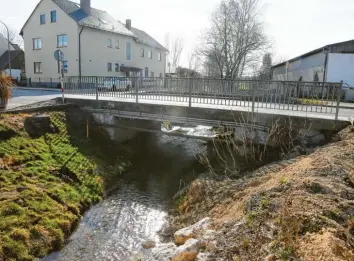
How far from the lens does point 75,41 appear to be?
29984mm

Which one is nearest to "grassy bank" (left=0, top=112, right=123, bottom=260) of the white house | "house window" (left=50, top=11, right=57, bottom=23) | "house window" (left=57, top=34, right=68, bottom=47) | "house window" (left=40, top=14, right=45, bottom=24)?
the white house

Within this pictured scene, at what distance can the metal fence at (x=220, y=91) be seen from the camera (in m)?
9.59

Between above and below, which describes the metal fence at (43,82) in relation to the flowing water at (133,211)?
above

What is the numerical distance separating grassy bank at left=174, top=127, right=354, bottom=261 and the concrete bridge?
2.44 metres

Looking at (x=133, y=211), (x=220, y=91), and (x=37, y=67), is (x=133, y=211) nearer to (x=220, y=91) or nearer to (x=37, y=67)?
(x=220, y=91)

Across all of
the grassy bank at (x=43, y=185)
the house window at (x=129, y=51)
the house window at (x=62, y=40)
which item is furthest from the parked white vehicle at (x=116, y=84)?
the house window at (x=129, y=51)

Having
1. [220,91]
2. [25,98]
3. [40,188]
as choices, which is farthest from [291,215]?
[25,98]

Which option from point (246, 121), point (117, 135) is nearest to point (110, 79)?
point (117, 135)

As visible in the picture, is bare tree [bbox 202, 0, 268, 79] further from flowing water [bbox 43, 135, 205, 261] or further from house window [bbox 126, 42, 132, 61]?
flowing water [bbox 43, 135, 205, 261]

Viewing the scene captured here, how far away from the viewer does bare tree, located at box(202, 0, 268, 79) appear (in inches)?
1233

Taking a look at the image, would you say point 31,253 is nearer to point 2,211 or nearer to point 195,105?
point 2,211

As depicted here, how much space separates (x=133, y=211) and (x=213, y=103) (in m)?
5.79

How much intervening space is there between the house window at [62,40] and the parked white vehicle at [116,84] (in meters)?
20.3

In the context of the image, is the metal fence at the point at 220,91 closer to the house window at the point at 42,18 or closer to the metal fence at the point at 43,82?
the metal fence at the point at 43,82
